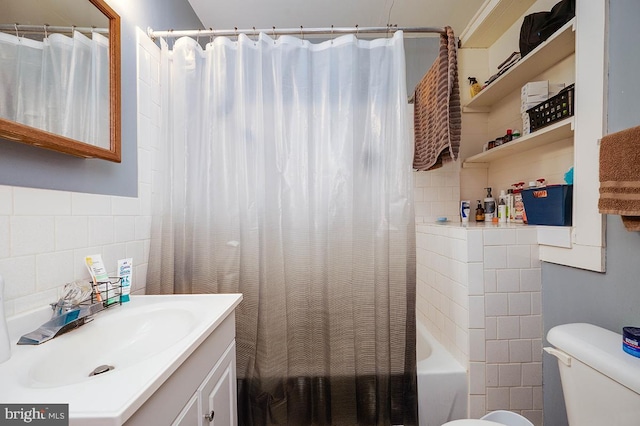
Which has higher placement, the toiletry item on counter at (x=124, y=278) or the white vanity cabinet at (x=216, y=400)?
the toiletry item on counter at (x=124, y=278)

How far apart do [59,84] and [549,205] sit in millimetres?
1933

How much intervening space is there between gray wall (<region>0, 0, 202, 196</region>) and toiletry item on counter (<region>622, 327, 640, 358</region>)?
1800 millimetres

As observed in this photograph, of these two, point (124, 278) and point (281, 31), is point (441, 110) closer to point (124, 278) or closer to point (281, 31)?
point (281, 31)

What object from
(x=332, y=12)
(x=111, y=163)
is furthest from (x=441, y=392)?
(x=332, y=12)

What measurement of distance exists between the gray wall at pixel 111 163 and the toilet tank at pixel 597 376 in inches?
69.3

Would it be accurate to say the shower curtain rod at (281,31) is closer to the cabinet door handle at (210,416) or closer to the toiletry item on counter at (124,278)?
the toiletry item on counter at (124,278)

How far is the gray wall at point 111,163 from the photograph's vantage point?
2.44 ft

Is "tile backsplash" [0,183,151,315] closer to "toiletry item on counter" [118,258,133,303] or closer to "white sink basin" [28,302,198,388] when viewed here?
"toiletry item on counter" [118,258,133,303]

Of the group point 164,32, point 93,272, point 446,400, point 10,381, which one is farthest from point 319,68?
point 446,400

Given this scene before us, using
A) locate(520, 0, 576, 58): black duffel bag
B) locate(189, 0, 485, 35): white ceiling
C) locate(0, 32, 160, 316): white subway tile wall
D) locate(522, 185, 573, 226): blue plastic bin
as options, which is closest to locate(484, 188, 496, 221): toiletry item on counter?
locate(522, 185, 573, 226): blue plastic bin

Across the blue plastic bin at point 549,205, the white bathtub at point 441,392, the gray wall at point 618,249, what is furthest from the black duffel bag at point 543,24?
the white bathtub at point 441,392

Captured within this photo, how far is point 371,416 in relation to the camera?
130 cm
